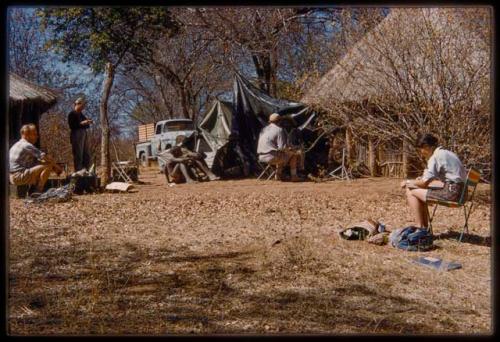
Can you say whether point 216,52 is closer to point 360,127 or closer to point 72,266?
point 360,127

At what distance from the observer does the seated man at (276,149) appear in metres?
13.0

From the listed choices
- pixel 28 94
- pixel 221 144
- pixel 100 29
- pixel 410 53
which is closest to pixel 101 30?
pixel 100 29

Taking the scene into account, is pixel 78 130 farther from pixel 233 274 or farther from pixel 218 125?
pixel 233 274

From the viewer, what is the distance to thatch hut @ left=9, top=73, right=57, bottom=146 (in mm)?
13108

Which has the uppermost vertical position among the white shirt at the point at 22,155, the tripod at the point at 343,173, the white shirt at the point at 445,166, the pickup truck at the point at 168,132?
the pickup truck at the point at 168,132

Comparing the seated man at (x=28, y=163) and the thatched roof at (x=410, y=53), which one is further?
the seated man at (x=28, y=163)

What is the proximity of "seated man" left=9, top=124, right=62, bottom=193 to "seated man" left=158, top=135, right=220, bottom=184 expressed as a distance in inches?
149

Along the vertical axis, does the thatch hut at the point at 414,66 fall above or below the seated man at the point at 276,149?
above

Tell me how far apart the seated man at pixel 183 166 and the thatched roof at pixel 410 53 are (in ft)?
16.0

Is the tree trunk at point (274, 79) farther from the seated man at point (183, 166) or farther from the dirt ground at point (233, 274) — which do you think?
the dirt ground at point (233, 274)

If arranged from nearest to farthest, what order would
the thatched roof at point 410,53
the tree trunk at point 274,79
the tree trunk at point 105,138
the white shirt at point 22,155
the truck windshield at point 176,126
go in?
the thatched roof at point 410,53 → the white shirt at point 22,155 → the tree trunk at point 105,138 → the tree trunk at point 274,79 → the truck windshield at point 176,126

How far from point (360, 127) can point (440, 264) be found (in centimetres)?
548

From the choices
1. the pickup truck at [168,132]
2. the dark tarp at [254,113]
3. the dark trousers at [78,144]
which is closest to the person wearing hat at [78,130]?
the dark trousers at [78,144]

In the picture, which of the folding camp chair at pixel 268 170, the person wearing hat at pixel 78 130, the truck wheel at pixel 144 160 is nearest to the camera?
the person wearing hat at pixel 78 130
